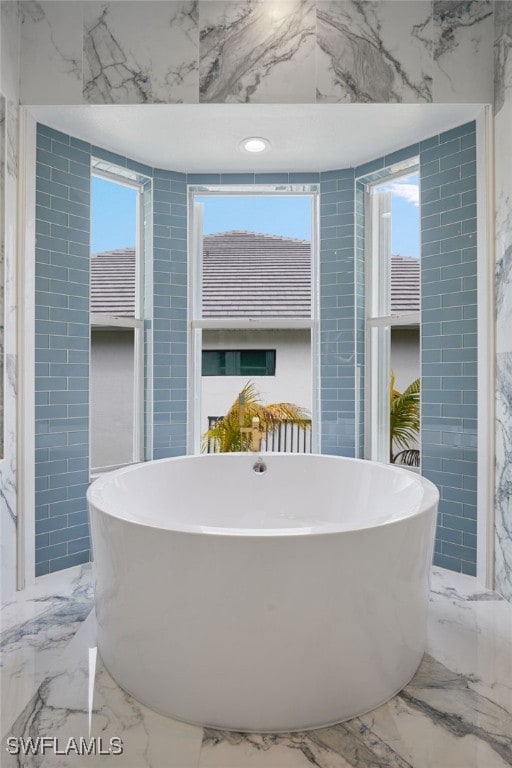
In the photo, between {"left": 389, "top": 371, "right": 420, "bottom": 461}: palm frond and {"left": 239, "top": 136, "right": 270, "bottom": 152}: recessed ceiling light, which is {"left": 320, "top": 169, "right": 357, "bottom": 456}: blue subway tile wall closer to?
{"left": 389, "top": 371, "right": 420, "bottom": 461}: palm frond

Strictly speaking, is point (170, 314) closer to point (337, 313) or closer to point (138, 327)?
point (138, 327)

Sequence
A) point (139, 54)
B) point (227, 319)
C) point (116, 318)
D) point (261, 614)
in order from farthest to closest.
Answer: point (227, 319) < point (116, 318) < point (139, 54) < point (261, 614)

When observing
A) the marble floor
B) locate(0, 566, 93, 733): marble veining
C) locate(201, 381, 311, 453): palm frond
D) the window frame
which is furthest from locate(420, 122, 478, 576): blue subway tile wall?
locate(0, 566, 93, 733): marble veining

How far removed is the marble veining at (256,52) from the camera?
8.04ft

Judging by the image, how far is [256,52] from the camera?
2.46 metres

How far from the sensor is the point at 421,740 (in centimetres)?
143

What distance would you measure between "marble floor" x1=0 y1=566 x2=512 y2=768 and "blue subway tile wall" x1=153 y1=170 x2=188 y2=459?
1.37m

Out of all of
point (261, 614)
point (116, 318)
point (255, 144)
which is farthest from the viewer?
point (116, 318)

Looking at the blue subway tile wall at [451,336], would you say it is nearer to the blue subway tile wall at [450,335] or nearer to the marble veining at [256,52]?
the blue subway tile wall at [450,335]

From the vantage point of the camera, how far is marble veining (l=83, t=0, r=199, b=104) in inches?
97.1

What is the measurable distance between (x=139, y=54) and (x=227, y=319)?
158cm

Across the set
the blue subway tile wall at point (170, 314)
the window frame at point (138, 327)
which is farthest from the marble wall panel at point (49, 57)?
the blue subway tile wall at point (170, 314)

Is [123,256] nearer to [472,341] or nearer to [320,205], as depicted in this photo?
[320,205]

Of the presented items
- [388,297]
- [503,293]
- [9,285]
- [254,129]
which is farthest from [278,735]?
[254,129]
